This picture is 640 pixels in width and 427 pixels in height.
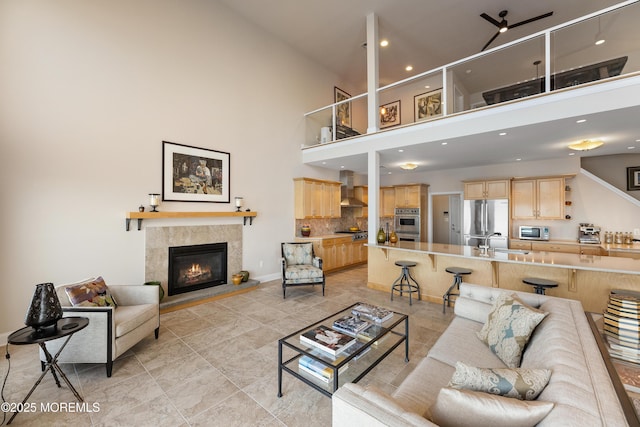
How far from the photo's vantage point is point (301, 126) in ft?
21.7

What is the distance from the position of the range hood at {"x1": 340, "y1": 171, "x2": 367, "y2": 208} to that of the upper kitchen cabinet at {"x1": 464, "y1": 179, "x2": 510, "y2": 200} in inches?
116

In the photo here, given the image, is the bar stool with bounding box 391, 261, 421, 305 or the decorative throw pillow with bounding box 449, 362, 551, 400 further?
the bar stool with bounding box 391, 261, 421, 305

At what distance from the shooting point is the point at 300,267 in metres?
4.95

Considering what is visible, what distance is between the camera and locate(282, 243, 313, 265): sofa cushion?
5293 mm

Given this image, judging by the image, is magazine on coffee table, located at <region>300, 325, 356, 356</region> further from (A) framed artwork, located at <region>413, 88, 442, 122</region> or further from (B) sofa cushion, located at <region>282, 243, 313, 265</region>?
(A) framed artwork, located at <region>413, 88, 442, 122</region>

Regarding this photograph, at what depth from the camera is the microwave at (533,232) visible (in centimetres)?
600

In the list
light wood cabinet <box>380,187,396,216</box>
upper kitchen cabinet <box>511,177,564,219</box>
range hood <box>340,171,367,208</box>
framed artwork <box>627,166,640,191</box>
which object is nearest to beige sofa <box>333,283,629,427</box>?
upper kitchen cabinet <box>511,177,564,219</box>

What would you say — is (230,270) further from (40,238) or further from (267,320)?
(40,238)

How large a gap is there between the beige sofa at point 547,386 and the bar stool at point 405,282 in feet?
6.40

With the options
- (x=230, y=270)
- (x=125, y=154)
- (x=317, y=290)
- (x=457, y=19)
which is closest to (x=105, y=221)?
(x=125, y=154)

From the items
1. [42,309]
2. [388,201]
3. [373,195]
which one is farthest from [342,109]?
[42,309]

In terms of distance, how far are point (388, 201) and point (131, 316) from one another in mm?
7278

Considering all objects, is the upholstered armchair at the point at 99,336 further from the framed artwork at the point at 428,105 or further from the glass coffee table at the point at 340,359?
the framed artwork at the point at 428,105

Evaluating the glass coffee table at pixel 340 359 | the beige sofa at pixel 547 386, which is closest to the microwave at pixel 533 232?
the beige sofa at pixel 547 386
